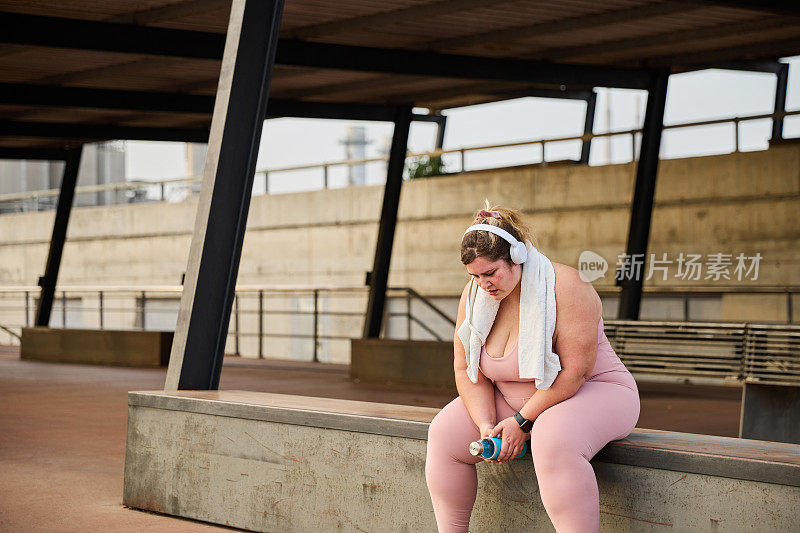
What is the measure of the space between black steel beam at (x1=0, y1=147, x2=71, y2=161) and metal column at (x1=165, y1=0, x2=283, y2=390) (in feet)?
46.7

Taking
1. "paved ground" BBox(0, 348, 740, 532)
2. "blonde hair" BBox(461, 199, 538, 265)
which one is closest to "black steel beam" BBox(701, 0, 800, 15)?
"paved ground" BBox(0, 348, 740, 532)

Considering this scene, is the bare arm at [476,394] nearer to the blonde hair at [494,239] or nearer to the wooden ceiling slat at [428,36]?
the blonde hair at [494,239]

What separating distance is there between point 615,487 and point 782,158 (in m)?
10.7

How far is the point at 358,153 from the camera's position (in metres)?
31.7

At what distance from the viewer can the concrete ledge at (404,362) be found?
1266cm

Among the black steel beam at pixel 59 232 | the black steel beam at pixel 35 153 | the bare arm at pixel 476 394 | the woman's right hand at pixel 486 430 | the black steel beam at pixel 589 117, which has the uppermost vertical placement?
the black steel beam at pixel 589 117

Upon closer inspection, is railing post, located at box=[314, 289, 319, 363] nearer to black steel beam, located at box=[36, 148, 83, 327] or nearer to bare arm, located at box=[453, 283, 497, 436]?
black steel beam, located at box=[36, 148, 83, 327]

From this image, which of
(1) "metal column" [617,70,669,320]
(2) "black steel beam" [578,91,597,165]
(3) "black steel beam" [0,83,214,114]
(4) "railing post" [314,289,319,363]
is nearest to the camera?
(1) "metal column" [617,70,669,320]

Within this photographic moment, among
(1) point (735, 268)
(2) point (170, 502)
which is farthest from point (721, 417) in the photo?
(2) point (170, 502)

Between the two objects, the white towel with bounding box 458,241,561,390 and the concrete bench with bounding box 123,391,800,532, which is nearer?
the concrete bench with bounding box 123,391,800,532

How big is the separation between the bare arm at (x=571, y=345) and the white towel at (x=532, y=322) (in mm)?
26

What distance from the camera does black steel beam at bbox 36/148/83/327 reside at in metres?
19.2

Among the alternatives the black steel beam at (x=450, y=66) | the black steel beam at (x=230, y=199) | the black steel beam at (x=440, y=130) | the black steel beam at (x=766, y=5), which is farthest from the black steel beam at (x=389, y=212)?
the black steel beam at (x=230, y=199)

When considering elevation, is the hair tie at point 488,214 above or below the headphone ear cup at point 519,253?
above
